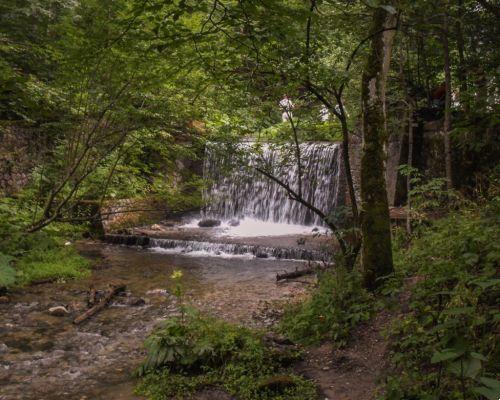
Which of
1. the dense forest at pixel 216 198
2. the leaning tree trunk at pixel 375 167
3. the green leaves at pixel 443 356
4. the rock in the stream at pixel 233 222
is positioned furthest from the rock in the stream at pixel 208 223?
the green leaves at pixel 443 356

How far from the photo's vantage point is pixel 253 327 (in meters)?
6.59

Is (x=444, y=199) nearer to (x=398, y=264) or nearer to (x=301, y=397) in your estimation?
(x=398, y=264)

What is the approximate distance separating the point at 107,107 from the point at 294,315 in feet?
13.0

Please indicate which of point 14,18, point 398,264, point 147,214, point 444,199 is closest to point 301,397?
point 398,264

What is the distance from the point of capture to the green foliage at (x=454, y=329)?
1.89m

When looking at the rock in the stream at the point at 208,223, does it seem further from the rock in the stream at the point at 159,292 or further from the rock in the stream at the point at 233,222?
the rock in the stream at the point at 159,292

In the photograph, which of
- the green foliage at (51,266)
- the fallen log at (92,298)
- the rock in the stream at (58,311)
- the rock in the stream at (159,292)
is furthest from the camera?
the green foliage at (51,266)

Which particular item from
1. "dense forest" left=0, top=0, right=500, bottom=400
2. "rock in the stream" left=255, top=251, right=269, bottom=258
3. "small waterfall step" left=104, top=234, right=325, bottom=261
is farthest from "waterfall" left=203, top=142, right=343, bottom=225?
"dense forest" left=0, top=0, right=500, bottom=400

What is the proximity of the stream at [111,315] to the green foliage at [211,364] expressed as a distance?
0.37 meters

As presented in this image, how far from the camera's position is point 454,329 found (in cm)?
289

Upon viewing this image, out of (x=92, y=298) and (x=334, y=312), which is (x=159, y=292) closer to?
(x=92, y=298)

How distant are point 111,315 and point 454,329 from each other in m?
5.98

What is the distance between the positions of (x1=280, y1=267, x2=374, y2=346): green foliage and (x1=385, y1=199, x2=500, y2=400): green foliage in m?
0.86

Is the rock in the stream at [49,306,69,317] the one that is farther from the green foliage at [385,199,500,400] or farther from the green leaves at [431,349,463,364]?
the green leaves at [431,349,463,364]
